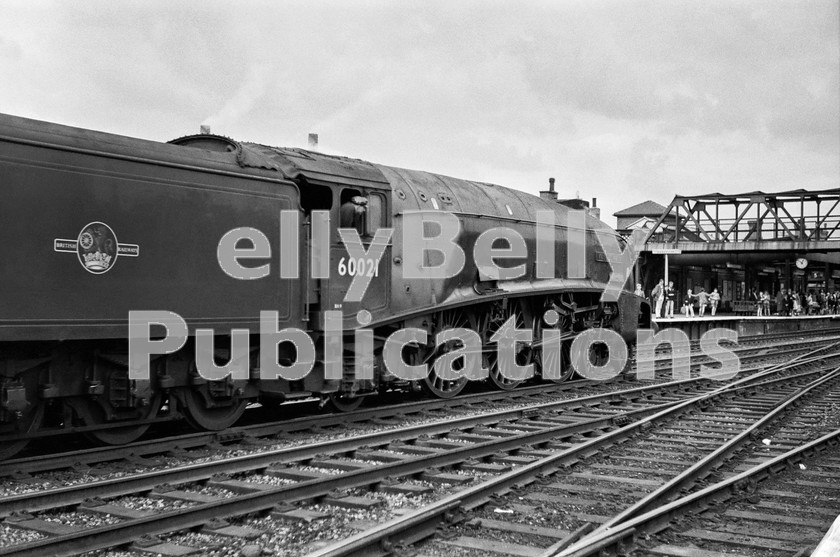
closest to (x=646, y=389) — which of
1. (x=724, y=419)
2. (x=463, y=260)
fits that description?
(x=724, y=419)

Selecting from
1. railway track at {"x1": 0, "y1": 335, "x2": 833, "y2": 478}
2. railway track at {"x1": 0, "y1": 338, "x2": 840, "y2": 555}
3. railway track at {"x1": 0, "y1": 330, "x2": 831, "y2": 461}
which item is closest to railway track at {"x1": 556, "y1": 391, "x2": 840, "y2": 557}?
railway track at {"x1": 0, "y1": 338, "x2": 840, "y2": 555}

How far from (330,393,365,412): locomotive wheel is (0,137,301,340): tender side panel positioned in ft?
5.89

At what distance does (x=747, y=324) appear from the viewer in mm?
32594

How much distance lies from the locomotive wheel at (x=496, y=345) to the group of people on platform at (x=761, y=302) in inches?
729

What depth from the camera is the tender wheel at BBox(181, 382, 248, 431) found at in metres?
8.52

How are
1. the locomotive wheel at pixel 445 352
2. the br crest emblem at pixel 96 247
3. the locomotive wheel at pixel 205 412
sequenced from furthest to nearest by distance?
1. the locomotive wheel at pixel 445 352
2. the locomotive wheel at pixel 205 412
3. the br crest emblem at pixel 96 247

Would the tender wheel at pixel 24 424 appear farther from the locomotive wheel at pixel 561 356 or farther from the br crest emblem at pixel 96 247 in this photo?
the locomotive wheel at pixel 561 356

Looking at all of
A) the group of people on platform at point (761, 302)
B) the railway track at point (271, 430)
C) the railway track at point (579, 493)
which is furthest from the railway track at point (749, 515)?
the group of people on platform at point (761, 302)

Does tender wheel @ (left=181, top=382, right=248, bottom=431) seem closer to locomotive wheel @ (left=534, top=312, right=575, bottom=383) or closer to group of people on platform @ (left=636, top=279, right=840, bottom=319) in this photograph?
locomotive wheel @ (left=534, top=312, right=575, bottom=383)

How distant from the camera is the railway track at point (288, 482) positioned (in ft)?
17.1

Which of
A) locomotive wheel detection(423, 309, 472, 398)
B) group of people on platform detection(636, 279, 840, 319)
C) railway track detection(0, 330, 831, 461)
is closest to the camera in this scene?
railway track detection(0, 330, 831, 461)

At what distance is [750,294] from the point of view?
44.7m

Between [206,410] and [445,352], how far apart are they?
406cm

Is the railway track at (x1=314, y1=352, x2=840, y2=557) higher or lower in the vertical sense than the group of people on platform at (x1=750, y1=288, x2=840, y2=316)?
lower
